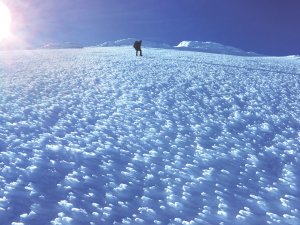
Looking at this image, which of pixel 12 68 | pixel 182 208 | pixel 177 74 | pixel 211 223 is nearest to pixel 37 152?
pixel 182 208

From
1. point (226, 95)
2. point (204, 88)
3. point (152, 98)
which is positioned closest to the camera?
point (152, 98)

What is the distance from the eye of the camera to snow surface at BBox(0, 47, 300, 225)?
6.71 meters

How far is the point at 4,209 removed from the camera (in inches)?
247

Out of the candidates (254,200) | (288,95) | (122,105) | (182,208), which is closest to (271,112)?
(288,95)

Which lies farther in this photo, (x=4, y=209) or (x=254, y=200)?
(x=254, y=200)

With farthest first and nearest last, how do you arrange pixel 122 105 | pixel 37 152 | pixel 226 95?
pixel 226 95, pixel 122 105, pixel 37 152

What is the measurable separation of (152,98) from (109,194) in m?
8.41

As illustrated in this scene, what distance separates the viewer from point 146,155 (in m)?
9.14

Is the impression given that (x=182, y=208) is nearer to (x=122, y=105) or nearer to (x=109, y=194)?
(x=109, y=194)

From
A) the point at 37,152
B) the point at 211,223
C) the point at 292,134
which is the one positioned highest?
the point at 292,134

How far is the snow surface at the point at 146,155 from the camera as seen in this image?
22.0 ft

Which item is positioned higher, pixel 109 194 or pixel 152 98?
pixel 152 98

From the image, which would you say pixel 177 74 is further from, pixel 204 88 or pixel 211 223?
pixel 211 223

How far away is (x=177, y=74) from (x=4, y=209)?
53.7 ft
